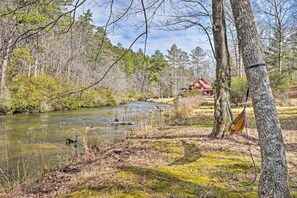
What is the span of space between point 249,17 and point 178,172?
7.01 ft

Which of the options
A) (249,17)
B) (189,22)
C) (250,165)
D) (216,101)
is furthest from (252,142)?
(189,22)

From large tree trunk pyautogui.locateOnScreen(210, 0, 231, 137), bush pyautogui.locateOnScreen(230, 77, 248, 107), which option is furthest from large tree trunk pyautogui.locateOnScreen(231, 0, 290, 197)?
bush pyautogui.locateOnScreen(230, 77, 248, 107)

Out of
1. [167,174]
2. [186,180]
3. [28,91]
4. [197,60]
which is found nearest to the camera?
[186,180]

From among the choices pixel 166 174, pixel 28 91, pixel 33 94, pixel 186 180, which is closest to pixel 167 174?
pixel 166 174

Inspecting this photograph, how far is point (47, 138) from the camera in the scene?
8195 millimetres

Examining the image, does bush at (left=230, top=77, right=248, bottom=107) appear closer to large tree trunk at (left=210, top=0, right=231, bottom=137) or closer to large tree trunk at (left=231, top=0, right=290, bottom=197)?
large tree trunk at (left=210, top=0, right=231, bottom=137)

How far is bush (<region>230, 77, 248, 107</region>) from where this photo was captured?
14.7 metres

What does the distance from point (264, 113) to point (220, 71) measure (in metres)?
3.37

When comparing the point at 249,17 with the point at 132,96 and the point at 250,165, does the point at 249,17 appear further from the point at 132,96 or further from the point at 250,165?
the point at 132,96

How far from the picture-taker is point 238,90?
14797 mm

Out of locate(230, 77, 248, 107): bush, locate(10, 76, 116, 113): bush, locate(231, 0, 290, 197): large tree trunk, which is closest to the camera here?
locate(231, 0, 290, 197): large tree trunk

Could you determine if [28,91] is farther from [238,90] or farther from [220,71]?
[220,71]

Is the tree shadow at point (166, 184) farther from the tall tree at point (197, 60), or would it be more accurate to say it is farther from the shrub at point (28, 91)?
the tall tree at point (197, 60)

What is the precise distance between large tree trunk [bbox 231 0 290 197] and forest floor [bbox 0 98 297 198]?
0.65 metres
